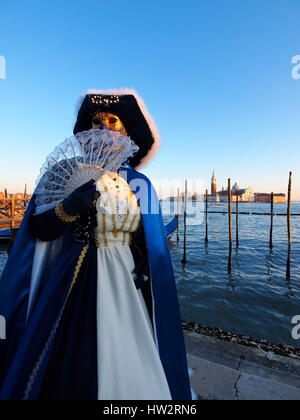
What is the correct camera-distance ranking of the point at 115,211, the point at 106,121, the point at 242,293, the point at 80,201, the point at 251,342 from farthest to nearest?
1. the point at 242,293
2. the point at 251,342
3. the point at 106,121
4. the point at 115,211
5. the point at 80,201

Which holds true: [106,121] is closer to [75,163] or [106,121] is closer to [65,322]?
[75,163]

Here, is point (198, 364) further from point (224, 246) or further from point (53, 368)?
point (224, 246)

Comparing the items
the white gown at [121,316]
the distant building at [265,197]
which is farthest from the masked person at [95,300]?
the distant building at [265,197]

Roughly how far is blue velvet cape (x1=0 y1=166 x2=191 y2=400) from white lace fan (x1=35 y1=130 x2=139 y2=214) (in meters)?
0.17

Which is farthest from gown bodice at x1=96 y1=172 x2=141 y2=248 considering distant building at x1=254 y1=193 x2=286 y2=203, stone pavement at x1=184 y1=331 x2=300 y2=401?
distant building at x1=254 y1=193 x2=286 y2=203

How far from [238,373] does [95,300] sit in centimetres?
178

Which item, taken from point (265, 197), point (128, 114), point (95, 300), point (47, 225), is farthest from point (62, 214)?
point (265, 197)

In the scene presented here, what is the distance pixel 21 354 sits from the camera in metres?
1.15

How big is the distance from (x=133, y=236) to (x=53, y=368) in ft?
2.76

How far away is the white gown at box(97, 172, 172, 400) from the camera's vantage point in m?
1.13

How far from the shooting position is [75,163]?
1.40 meters

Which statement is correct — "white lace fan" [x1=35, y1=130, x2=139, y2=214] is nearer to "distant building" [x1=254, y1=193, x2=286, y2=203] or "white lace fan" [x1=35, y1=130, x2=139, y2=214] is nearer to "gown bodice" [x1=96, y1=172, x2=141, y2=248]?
"gown bodice" [x1=96, y1=172, x2=141, y2=248]
